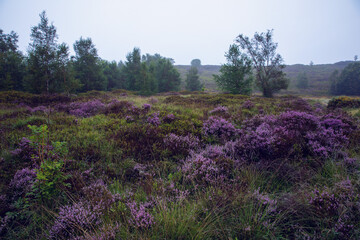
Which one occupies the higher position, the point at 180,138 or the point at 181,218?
the point at 180,138

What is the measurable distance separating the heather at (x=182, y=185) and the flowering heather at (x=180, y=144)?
0.03 meters

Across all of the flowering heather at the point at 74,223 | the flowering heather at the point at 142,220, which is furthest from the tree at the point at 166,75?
the flowering heather at the point at 142,220

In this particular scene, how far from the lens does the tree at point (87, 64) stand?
1273 inches

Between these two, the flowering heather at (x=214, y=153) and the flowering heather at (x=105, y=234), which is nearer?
the flowering heather at (x=105, y=234)

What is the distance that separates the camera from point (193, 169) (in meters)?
2.92

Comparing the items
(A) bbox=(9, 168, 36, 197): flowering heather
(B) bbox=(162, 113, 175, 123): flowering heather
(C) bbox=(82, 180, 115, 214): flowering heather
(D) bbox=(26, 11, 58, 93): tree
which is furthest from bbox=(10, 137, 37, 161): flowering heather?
(D) bbox=(26, 11, 58, 93): tree

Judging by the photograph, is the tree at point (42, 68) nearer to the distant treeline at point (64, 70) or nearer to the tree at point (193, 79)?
the distant treeline at point (64, 70)

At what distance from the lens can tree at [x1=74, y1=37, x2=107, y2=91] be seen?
3234 cm

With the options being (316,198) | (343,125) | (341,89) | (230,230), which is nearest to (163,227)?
(230,230)

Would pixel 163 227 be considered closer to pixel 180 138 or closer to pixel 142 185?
pixel 142 185

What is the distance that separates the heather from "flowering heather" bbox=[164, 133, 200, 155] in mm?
25

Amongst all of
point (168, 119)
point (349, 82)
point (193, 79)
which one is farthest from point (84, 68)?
point (349, 82)

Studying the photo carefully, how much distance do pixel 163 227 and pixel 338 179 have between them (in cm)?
285

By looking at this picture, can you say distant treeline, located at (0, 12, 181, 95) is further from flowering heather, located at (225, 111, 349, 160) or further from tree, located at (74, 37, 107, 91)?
flowering heather, located at (225, 111, 349, 160)
